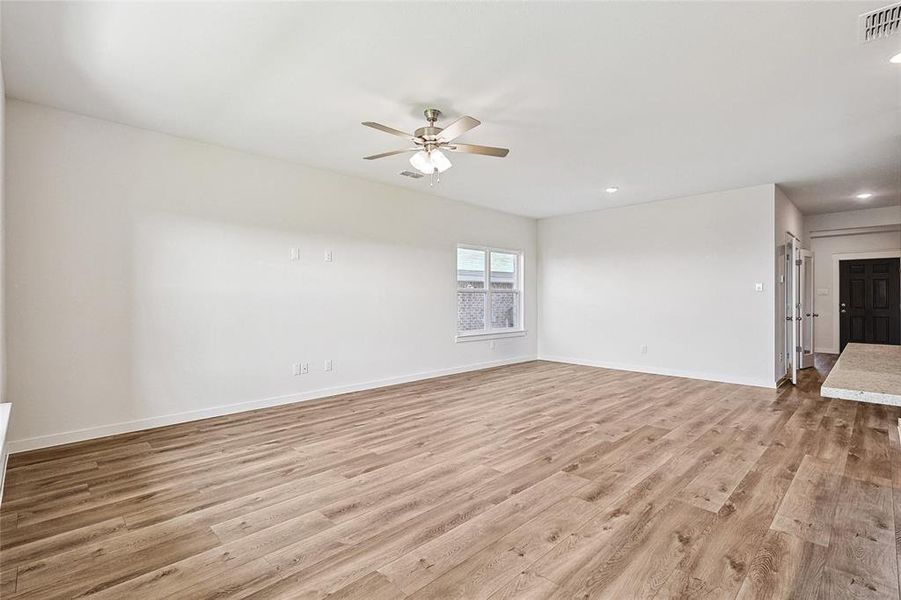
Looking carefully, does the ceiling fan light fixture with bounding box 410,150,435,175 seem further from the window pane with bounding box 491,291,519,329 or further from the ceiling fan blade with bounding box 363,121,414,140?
the window pane with bounding box 491,291,519,329

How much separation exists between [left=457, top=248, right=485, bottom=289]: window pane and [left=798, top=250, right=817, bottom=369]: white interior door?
16.0ft

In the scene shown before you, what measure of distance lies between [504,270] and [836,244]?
676 centimetres

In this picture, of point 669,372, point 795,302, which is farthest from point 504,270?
point 795,302

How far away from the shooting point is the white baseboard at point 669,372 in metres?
5.79

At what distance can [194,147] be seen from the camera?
4.19 m

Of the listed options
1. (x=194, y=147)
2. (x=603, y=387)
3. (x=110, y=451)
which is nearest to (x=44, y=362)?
A: (x=110, y=451)

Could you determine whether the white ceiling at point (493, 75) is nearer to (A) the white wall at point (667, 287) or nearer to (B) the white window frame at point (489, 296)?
(A) the white wall at point (667, 287)

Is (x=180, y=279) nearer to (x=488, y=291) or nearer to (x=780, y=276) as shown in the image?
(x=488, y=291)

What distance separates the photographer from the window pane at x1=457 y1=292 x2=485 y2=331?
22.6ft

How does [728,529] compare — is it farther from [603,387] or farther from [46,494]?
[46,494]

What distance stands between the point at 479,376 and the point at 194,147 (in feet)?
15.0

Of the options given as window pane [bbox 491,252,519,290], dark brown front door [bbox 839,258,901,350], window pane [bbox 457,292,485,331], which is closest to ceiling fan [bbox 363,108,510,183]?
A: window pane [bbox 457,292,485,331]

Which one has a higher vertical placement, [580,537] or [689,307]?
[689,307]

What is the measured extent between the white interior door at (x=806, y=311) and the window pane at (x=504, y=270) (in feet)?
14.4
